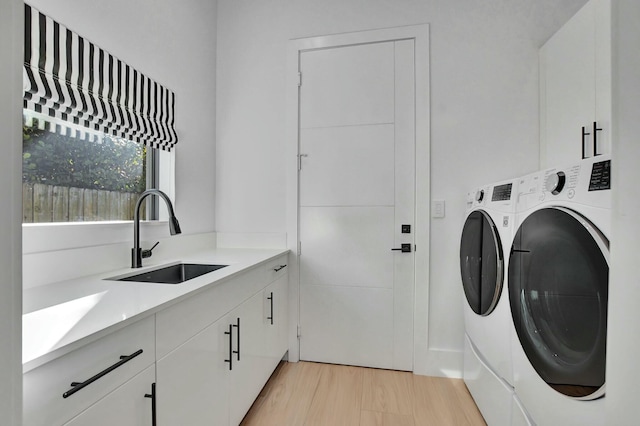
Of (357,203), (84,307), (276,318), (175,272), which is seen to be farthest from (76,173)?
(357,203)

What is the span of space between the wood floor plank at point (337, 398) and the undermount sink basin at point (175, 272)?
983 mm

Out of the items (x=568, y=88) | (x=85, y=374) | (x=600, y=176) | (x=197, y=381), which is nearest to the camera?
(x=85, y=374)

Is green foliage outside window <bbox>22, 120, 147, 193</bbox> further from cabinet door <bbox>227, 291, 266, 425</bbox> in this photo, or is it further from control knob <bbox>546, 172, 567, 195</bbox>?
control knob <bbox>546, 172, 567, 195</bbox>

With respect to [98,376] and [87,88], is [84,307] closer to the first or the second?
[98,376]

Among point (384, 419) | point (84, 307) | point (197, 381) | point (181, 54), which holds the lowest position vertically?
point (384, 419)

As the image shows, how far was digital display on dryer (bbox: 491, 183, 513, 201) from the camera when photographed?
144 centimetres

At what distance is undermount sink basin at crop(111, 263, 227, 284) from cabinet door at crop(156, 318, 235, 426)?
1.62 ft

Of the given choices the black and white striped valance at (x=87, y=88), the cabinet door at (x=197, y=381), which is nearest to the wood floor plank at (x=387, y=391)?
the cabinet door at (x=197, y=381)

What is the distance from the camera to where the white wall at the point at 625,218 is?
0.44 meters

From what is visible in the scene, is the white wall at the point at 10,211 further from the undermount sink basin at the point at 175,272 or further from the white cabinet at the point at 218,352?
the undermount sink basin at the point at 175,272

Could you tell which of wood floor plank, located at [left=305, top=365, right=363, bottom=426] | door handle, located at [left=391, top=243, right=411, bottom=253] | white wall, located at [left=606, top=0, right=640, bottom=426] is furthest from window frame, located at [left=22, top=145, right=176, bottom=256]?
white wall, located at [left=606, top=0, right=640, bottom=426]

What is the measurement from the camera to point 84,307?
967 mm

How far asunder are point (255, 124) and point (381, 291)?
1601mm

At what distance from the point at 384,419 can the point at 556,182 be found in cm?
148
